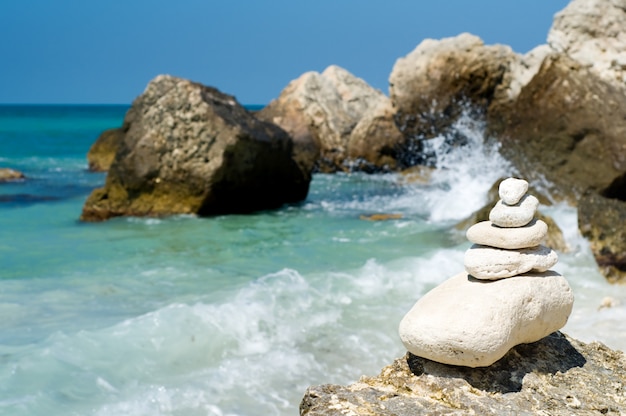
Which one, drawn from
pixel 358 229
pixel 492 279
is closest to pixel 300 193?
pixel 358 229

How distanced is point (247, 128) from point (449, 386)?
9405 millimetres

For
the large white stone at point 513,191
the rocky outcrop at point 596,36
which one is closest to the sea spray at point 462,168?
the rocky outcrop at point 596,36

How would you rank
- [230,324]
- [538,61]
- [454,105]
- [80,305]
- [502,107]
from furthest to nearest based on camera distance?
[454,105] < [502,107] < [538,61] < [80,305] < [230,324]

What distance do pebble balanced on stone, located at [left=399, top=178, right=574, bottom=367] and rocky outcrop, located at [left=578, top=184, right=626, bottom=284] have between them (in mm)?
4395

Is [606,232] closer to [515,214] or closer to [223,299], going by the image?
[223,299]

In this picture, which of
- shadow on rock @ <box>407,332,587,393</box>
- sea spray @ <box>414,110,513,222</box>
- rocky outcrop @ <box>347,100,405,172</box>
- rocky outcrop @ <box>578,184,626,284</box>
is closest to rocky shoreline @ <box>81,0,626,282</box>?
sea spray @ <box>414,110,513,222</box>

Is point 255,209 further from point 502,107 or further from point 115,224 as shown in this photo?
point 502,107

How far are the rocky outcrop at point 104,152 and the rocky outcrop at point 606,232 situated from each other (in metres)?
15.4

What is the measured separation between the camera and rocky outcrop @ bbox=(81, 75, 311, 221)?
12.4 meters

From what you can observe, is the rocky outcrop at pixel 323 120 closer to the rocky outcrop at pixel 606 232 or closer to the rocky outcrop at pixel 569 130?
the rocky outcrop at pixel 569 130

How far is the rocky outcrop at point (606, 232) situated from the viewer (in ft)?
27.6

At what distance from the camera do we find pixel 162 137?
12617 millimetres

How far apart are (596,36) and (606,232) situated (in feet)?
17.2

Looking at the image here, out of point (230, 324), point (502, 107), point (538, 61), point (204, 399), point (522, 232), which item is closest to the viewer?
point (522, 232)
